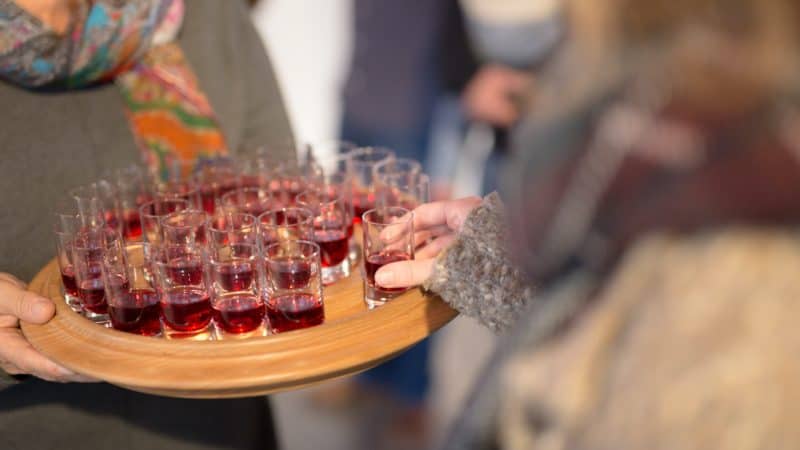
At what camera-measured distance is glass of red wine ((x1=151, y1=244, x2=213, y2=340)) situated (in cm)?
131

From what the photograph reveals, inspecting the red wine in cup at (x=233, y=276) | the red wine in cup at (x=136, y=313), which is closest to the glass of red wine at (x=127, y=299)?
the red wine in cup at (x=136, y=313)

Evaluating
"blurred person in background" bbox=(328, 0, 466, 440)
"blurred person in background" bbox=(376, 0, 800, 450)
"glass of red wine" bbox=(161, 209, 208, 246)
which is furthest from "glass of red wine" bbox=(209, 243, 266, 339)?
"blurred person in background" bbox=(328, 0, 466, 440)

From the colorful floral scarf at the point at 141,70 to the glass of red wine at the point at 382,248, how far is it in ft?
1.70

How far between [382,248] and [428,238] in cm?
10

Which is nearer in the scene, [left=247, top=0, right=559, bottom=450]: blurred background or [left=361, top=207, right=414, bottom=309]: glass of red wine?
[left=361, top=207, right=414, bottom=309]: glass of red wine

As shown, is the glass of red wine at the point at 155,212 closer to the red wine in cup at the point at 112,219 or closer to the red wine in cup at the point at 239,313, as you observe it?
the red wine in cup at the point at 112,219

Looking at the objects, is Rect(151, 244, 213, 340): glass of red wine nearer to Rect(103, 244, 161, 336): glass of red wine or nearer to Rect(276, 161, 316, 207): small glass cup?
Rect(103, 244, 161, 336): glass of red wine

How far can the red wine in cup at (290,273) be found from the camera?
1.32 m

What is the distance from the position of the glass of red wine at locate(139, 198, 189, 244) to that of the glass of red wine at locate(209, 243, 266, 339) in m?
0.22

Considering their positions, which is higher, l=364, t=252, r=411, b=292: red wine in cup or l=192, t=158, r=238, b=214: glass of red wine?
l=192, t=158, r=238, b=214: glass of red wine

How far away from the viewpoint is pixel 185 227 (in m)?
1.46

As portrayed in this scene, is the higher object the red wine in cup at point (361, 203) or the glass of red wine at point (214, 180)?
the glass of red wine at point (214, 180)

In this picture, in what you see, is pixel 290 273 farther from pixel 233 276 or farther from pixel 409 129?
pixel 409 129

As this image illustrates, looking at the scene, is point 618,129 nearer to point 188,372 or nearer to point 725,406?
point 725,406
